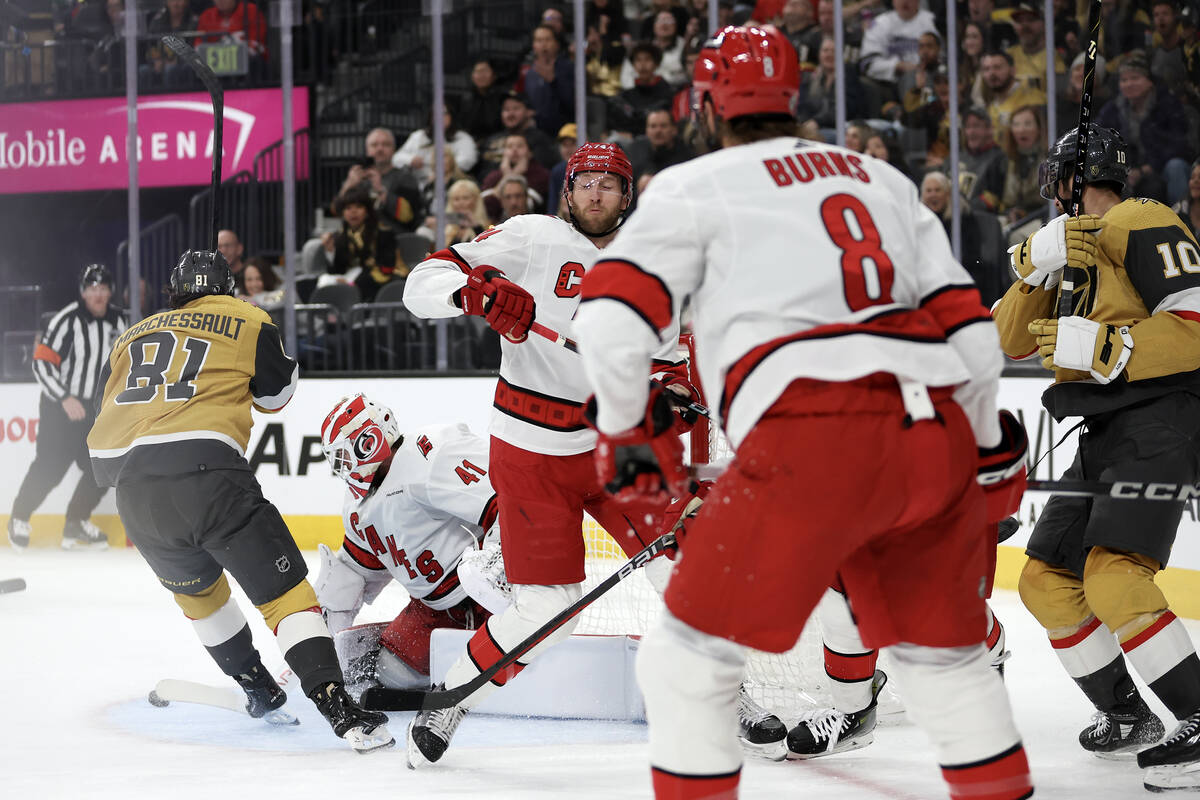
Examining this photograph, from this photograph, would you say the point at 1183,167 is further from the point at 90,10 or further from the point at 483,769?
the point at 90,10

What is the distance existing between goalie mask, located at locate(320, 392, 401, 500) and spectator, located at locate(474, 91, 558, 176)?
3961 mm

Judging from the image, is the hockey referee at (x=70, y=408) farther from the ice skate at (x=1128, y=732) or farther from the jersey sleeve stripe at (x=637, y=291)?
the jersey sleeve stripe at (x=637, y=291)

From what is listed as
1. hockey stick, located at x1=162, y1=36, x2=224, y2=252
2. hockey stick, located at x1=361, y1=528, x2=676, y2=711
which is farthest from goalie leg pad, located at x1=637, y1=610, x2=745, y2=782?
hockey stick, located at x1=162, y1=36, x2=224, y2=252

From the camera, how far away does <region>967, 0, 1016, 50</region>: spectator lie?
670cm

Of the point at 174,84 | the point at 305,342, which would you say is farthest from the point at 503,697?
the point at 174,84

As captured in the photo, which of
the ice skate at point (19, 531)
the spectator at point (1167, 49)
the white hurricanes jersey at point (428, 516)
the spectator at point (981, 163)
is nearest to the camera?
the white hurricanes jersey at point (428, 516)

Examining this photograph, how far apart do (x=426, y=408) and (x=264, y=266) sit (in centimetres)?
163

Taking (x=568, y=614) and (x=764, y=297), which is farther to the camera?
(x=568, y=614)

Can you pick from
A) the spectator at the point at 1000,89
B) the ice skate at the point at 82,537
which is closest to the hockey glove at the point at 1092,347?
the spectator at the point at 1000,89

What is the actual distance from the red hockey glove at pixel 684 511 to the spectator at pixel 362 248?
4013 millimetres

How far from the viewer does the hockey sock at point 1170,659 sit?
2648 mm

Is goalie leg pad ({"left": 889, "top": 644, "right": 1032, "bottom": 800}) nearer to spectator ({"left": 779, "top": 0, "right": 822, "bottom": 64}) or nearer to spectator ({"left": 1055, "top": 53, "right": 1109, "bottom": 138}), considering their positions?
spectator ({"left": 1055, "top": 53, "right": 1109, "bottom": 138})

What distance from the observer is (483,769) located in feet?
9.43

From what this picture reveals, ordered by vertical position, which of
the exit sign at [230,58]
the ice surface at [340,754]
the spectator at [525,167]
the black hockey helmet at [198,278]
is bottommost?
the ice surface at [340,754]
